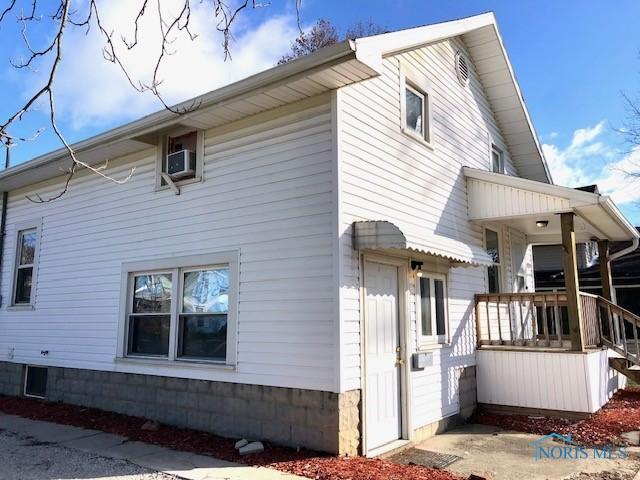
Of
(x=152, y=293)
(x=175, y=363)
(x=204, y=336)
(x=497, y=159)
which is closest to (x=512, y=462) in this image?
(x=204, y=336)

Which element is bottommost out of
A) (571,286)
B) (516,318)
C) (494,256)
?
(516,318)

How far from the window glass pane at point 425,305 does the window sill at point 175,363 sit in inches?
116

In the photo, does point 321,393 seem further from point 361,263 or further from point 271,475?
point 361,263

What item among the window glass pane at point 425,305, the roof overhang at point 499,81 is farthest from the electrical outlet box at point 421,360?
the roof overhang at point 499,81

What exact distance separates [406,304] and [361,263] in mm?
1287

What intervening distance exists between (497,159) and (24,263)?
10.8 metres

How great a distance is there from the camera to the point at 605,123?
16922 millimetres

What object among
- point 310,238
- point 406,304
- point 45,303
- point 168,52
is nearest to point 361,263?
point 310,238

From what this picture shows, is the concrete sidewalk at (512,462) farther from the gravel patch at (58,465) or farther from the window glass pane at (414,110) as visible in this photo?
the window glass pane at (414,110)

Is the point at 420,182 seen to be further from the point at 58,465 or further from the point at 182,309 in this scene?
the point at 58,465

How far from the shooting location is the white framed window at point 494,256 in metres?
10.4

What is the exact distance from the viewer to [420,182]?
8141mm

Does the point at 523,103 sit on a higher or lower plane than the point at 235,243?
higher

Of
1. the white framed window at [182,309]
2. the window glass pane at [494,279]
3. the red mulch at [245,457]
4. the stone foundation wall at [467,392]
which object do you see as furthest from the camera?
the window glass pane at [494,279]
